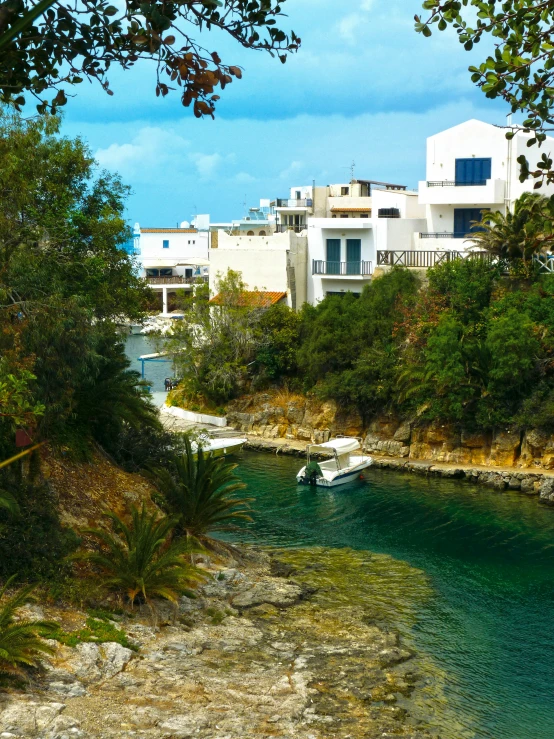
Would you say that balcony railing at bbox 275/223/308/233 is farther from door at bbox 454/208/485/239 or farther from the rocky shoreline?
the rocky shoreline

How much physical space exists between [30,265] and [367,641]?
28.3ft

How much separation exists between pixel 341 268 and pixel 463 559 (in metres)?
21.7

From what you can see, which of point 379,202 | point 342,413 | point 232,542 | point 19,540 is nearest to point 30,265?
point 19,540

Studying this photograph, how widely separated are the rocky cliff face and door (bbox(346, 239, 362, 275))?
7.35 metres

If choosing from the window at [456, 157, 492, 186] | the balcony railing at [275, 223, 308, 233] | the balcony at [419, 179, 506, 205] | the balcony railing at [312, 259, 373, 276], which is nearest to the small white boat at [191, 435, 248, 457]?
the balcony railing at [312, 259, 373, 276]

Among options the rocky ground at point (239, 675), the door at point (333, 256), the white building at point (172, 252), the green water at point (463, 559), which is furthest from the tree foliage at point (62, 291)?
the white building at point (172, 252)

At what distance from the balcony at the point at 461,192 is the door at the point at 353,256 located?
345cm

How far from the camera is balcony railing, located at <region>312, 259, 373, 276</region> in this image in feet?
133

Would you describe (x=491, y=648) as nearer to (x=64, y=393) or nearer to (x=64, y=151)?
(x=64, y=393)

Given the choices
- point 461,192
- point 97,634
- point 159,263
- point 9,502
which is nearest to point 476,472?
point 461,192

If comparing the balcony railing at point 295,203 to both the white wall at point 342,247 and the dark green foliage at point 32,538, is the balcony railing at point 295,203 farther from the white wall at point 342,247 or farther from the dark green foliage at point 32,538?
the dark green foliage at point 32,538

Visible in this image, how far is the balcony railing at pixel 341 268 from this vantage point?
133 feet

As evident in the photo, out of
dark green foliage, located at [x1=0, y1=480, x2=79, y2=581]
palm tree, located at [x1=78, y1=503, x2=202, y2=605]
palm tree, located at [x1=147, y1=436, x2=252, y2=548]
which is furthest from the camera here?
palm tree, located at [x1=147, y1=436, x2=252, y2=548]

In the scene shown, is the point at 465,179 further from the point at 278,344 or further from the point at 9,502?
the point at 9,502
